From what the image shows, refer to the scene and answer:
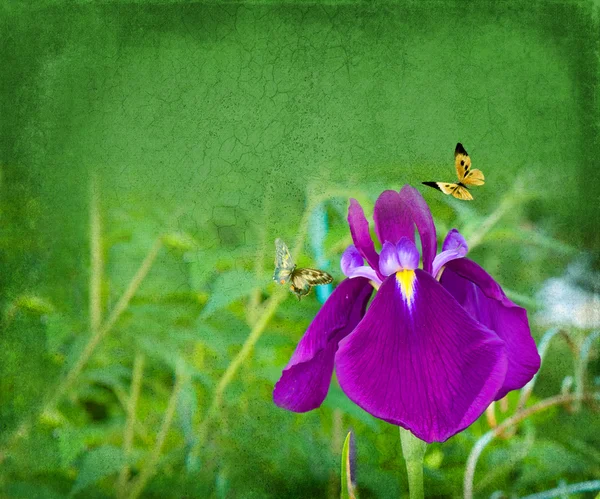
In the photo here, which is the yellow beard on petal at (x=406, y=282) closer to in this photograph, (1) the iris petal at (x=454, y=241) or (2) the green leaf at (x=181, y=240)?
(1) the iris petal at (x=454, y=241)

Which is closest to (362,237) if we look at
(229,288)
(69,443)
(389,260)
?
(389,260)

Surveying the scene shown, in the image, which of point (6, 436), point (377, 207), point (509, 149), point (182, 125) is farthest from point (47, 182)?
point (509, 149)

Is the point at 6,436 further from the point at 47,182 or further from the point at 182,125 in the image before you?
the point at 182,125

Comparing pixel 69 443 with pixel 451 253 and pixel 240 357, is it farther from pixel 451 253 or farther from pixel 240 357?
pixel 451 253

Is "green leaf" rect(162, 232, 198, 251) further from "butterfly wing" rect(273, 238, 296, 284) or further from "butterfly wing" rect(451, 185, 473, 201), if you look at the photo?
"butterfly wing" rect(451, 185, 473, 201)

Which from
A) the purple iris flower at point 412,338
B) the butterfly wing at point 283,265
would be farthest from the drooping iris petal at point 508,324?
the butterfly wing at point 283,265

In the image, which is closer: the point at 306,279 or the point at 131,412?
the point at 306,279

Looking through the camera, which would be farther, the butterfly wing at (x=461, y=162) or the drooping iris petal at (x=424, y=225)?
the butterfly wing at (x=461, y=162)
